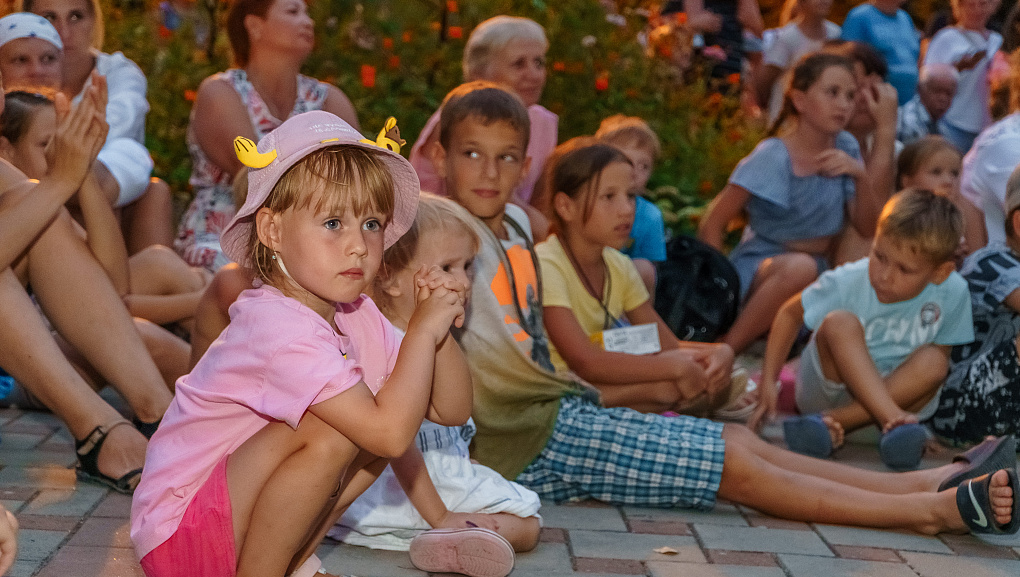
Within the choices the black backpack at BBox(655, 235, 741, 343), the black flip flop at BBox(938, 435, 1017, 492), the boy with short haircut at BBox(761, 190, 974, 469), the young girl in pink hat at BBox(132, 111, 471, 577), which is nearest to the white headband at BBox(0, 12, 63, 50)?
the young girl in pink hat at BBox(132, 111, 471, 577)

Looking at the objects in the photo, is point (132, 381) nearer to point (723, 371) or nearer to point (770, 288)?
point (723, 371)

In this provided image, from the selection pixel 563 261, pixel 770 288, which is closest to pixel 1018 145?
pixel 770 288

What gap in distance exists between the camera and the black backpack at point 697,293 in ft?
A: 15.8

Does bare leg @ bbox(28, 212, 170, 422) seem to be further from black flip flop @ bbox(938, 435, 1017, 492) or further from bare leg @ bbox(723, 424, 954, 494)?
black flip flop @ bbox(938, 435, 1017, 492)

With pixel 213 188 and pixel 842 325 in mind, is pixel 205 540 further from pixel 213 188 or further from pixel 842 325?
pixel 213 188

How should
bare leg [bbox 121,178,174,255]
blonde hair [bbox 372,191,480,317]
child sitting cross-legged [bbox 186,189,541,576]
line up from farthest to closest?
bare leg [bbox 121,178,174,255]
blonde hair [bbox 372,191,480,317]
child sitting cross-legged [bbox 186,189,541,576]

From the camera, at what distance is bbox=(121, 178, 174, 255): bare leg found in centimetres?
430

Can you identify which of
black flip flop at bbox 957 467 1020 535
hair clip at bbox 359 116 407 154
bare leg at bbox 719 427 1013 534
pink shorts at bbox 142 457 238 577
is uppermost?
hair clip at bbox 359 116 407 154

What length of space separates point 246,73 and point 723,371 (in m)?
2.49

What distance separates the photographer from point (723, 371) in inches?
150

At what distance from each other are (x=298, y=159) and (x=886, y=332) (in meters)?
2.65

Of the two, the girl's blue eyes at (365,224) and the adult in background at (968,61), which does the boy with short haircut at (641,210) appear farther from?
the adult in background at (968,61)

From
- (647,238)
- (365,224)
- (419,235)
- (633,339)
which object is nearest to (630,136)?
(647,238)

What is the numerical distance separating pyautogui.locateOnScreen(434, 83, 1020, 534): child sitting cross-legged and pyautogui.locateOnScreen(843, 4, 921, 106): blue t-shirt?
4211mm
